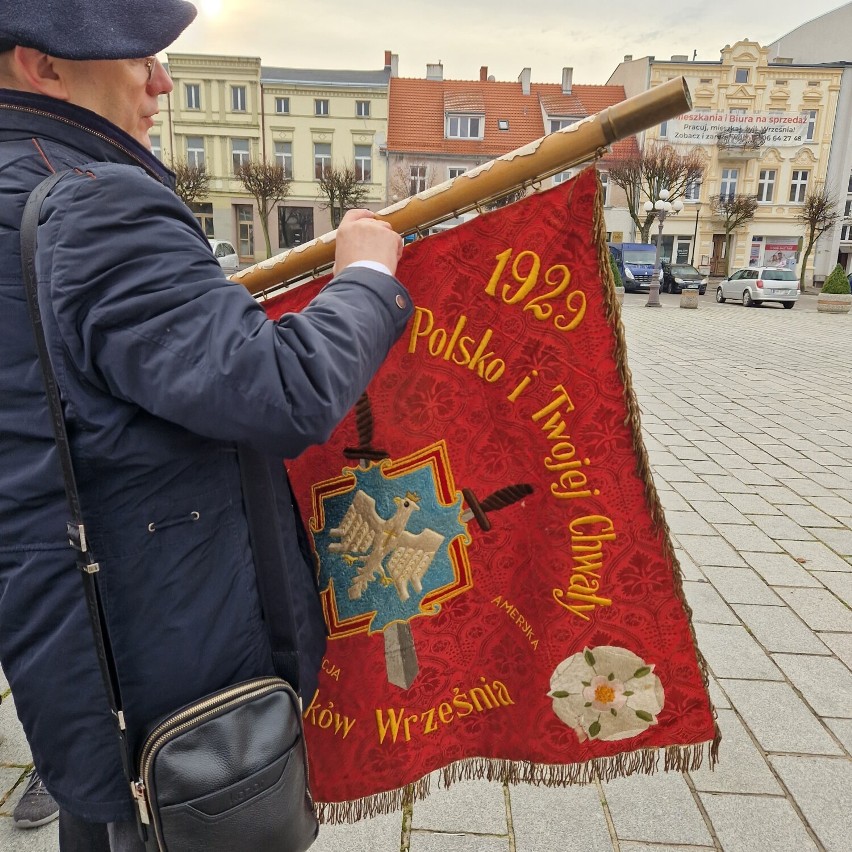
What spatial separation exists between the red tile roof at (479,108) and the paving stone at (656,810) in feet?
117

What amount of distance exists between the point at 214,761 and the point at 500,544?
0.74 metres

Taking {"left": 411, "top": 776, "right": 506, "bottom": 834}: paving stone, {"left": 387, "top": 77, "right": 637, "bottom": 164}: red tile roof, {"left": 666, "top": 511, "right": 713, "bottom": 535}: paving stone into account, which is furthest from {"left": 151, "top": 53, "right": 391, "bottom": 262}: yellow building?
{"left": 411, "top": 776, "right": 506, "bottom": 834}: paving stone

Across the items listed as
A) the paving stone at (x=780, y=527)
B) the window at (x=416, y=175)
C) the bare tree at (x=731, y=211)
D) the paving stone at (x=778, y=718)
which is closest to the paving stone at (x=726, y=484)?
the paving stone at (x=780, y=527)

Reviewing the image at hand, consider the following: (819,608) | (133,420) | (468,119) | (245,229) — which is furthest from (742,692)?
(245,229)

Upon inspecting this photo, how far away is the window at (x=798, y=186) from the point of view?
121 ft

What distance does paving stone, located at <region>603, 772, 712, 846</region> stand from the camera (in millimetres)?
1968

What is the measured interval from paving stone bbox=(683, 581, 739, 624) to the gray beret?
2.98 meters

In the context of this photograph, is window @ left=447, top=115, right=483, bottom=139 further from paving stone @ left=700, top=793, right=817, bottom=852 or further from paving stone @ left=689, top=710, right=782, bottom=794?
paving stone @ left=700, top=793, right=817, bottom=852

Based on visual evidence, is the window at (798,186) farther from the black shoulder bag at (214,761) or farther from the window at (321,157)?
the black shoulder bag at (214,761)

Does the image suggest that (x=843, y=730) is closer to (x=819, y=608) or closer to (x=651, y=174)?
(x=819, y=608)

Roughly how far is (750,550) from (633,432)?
293 centimetres

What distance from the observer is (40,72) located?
96cm

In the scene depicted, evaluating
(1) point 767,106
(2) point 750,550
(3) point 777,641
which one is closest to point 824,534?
(2) point 750,550

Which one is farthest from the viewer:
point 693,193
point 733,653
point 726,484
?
point 693,193
